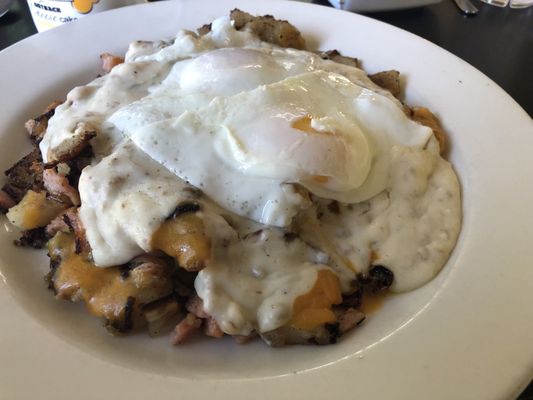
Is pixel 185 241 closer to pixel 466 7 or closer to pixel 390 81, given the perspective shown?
pixel 390 81

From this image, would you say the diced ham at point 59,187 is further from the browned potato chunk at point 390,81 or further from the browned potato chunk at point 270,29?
the browned potato chunk at point 390,81

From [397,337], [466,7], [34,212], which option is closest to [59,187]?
[34,212]

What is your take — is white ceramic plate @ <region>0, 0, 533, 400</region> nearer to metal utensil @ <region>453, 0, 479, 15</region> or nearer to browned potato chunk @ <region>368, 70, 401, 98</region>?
browned potato chunk @ <region>368, 70, 401, 98</region>

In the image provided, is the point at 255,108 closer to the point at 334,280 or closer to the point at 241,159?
the point at 241,159

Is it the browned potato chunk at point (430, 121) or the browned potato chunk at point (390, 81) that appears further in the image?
the browned potato chunk at point (390, 81)

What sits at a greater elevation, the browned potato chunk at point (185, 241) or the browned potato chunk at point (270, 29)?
the browned potato chunk at point (270, 29)

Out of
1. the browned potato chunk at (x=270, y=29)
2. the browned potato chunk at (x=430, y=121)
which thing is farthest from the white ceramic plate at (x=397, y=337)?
the browned potato chunk at (x=270, y=29)

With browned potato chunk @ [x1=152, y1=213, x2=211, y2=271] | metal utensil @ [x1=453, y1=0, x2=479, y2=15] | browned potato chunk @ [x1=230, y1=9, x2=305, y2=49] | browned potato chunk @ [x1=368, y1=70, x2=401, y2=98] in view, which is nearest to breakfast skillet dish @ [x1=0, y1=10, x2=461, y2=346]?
browned potato chunk @ [x1=152, y1=213, x2=211, y2=271]
